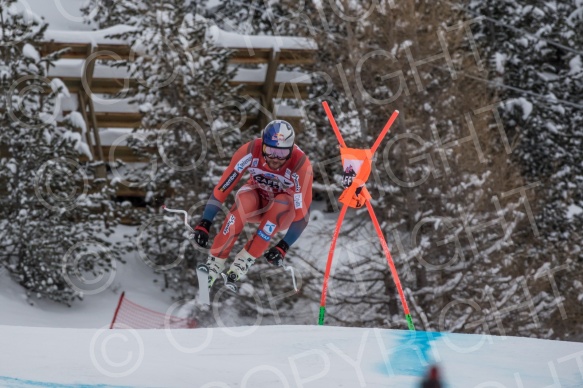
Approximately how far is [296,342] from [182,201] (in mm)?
10176

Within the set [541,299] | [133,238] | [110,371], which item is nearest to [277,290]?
[133,238]

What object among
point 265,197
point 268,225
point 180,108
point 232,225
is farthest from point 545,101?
point 232,225

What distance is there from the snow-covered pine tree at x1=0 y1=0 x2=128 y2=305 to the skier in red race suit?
857 cm

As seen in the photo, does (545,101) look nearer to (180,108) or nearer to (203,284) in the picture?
(180,108)

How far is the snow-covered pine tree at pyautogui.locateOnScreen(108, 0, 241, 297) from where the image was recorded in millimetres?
17922

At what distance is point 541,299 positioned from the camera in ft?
60.7

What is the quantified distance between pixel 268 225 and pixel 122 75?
11427 millimetres

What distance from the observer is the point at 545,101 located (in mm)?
23469

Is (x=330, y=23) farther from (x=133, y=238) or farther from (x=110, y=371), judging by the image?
(x=110, y=371)

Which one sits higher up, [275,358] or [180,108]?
[275,358]

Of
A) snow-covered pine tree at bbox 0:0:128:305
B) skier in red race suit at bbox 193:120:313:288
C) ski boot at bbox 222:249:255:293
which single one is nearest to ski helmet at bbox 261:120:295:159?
skier in red race suit at bbox 193:120:313:288

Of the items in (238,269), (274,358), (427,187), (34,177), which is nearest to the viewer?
(274,358)

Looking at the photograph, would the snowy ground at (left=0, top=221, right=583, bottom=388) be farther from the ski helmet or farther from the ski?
the ski helmet

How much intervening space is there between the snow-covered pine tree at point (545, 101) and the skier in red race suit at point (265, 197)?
37.8ft
